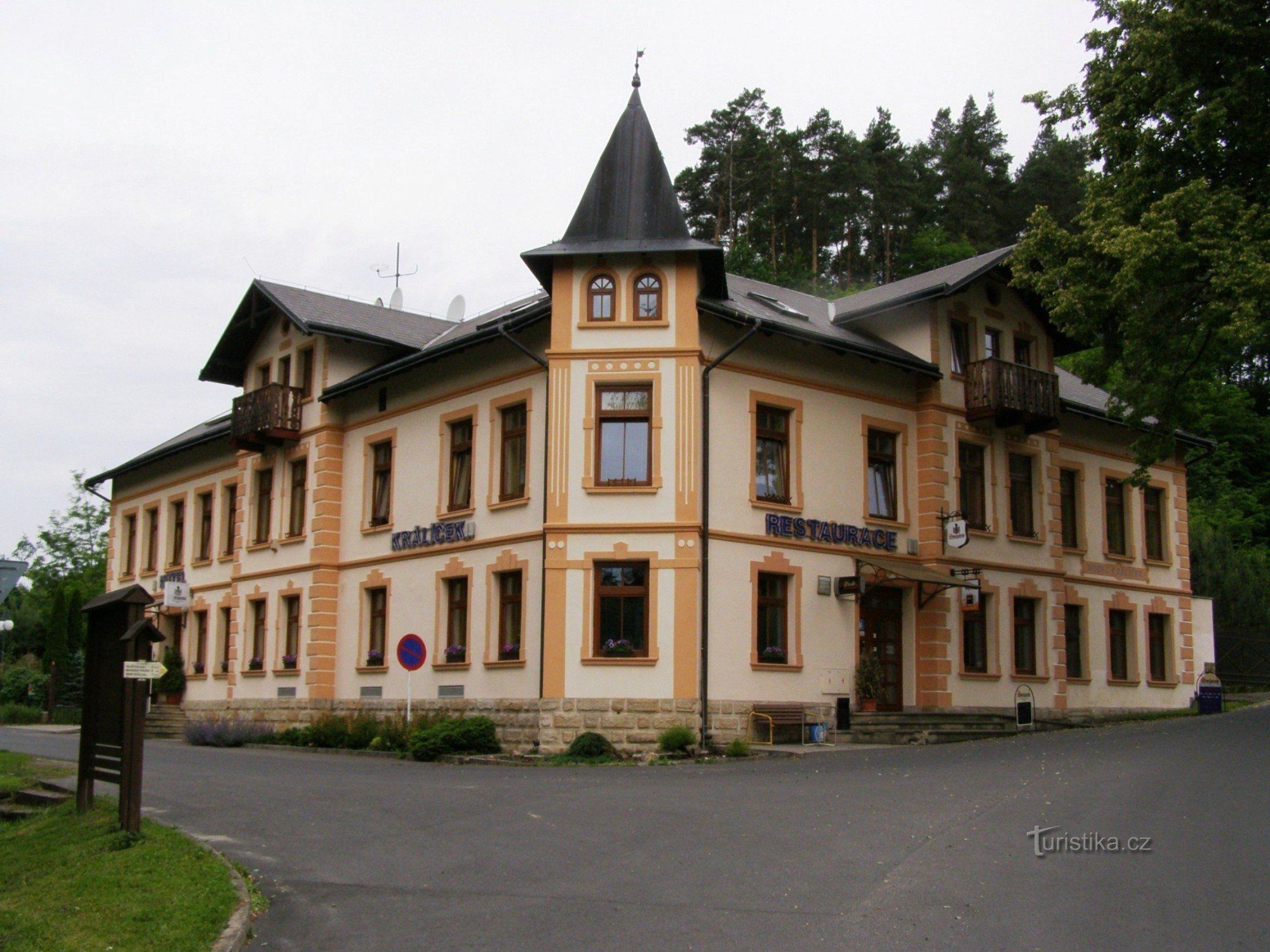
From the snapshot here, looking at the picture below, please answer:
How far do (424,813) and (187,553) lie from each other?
25.4 metres

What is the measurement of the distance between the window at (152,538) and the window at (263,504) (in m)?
7.40

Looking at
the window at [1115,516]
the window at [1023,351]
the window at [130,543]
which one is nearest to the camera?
the window at [1023,351]

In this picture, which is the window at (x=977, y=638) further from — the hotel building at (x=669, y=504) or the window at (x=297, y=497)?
the window at (x=297, y=497)

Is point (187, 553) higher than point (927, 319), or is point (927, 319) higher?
point (927, 319)

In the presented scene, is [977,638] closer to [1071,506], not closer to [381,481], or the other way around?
[1071,506]

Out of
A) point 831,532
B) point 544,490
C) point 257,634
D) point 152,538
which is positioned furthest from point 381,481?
point 152,538

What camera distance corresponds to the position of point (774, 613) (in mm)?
23875

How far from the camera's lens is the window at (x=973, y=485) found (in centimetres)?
2741

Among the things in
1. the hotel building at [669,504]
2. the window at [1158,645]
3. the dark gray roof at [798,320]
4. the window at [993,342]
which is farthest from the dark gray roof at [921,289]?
the window at [1158,645]

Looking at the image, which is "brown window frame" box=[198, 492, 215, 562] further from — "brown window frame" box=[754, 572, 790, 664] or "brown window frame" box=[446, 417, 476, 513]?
"brown window frame" box=[754, 572, 790, 664]

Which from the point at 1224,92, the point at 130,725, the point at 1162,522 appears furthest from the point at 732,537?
the point at 1162,522

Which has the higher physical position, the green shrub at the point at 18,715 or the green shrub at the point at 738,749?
the green shrub at the point at 738,749

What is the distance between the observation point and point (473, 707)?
24438mm

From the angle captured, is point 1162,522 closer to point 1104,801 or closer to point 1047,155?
point 1104,801
